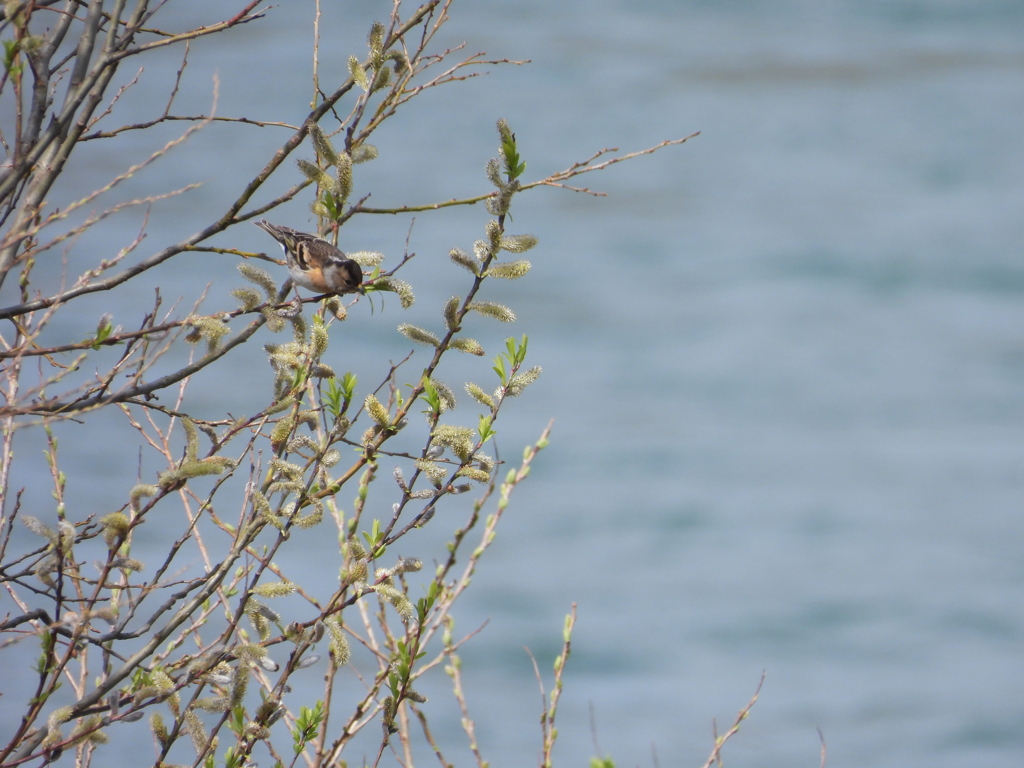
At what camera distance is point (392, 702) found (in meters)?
2.47

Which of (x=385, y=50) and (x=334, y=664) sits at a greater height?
(x=385, y=50)

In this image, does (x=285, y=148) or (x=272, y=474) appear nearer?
(x=272, y=474)

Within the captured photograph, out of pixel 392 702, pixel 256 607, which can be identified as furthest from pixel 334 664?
pixel 256 607

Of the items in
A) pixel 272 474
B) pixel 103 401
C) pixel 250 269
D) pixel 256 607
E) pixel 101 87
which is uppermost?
pixel 101 87

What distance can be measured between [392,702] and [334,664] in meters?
0.20

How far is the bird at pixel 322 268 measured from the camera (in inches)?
101

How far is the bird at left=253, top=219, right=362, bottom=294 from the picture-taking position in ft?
8.39

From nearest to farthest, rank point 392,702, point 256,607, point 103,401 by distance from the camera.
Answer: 1. point 103,401
2. point 256,607
3. point 392,702

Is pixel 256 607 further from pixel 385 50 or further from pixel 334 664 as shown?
pixel 385 50

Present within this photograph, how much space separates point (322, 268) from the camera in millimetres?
2609

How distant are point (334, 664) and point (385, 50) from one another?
1.55 m

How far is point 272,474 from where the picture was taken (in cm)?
233

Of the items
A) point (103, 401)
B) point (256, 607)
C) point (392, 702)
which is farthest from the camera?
point (392, 702)

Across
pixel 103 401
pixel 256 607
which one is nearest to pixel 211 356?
pixel 103 401
